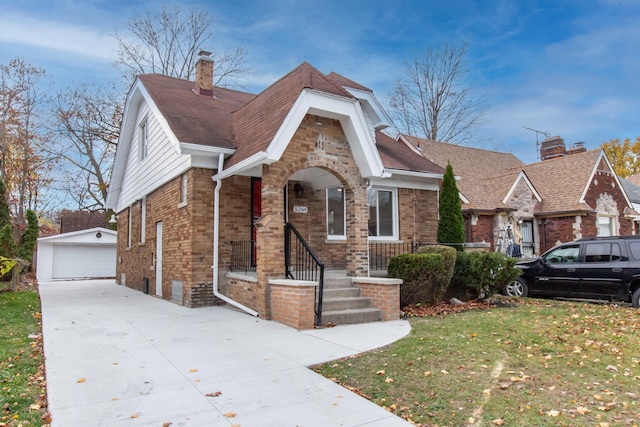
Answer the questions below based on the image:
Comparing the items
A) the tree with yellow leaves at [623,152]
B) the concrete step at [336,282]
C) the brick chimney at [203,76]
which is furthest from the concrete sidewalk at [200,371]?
the tree with yellow leaves at [623,152]

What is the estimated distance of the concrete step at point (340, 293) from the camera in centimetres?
862

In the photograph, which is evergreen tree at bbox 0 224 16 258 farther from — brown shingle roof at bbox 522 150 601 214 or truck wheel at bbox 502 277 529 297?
brown shingle roof at bbox 522 150 601 214

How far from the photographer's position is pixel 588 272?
10.5 meters

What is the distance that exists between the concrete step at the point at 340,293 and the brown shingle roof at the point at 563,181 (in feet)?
44.0

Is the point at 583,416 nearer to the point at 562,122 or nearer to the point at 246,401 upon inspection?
the point at 246,401

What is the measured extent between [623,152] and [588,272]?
38267 millimetres

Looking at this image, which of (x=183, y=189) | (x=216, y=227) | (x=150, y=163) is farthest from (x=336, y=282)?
(x=150, y=163)

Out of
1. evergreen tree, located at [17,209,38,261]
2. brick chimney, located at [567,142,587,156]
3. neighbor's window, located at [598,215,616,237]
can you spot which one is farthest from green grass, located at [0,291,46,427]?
brick chimney, located at [567,142,587,156]

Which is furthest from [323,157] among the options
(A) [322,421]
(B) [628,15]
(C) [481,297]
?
(B) [628,15]

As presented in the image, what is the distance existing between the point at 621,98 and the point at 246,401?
29.5 m

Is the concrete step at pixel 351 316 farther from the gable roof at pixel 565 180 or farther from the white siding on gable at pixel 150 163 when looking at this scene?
the gable roof at pixel 565 180

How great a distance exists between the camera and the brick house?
8.44m

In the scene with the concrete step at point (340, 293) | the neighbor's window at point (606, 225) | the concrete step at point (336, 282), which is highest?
the neighbor's window at point (606, 225)

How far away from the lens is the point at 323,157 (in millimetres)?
9195
